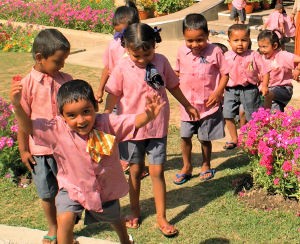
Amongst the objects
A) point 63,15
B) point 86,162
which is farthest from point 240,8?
point 86,162

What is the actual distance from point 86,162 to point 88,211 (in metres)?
0.38

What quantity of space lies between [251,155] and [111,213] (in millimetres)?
1787

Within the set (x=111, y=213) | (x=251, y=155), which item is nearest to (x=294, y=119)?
(x=251, y=155)

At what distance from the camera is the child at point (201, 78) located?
4871 millimetres

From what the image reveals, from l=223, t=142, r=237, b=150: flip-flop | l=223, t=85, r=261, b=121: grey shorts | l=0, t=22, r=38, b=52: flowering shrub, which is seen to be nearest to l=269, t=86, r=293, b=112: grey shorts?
l=223, t=85, r=261, b=121: grey shorts

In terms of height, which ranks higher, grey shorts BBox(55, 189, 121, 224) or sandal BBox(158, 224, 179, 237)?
grey shorts BBox(55, 189, 121, 224)

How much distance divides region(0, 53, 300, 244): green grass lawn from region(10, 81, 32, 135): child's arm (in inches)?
45.0

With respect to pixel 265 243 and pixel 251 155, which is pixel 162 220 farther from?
pixel 251 155

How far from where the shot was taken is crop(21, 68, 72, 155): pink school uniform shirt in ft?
12.8

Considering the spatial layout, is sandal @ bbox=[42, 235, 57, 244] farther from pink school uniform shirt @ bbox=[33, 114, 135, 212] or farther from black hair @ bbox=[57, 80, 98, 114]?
black hair @ bbox=[57, 80, 98, 114]

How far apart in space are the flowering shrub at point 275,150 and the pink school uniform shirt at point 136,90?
2.99ft

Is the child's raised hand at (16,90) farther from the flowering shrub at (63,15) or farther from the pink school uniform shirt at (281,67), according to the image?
the flowering shrub at (63,15)

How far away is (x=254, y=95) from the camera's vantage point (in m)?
6.00

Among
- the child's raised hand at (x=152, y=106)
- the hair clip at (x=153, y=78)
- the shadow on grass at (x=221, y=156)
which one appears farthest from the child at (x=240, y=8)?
the child's raised hand at (x=152, y=106)
